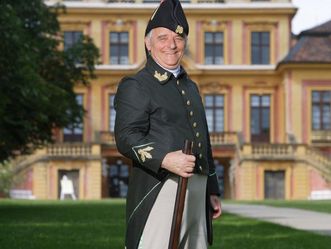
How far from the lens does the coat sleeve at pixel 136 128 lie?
509 cm

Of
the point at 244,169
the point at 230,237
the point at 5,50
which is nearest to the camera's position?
the point at 230,237

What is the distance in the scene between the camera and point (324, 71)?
2016 inches

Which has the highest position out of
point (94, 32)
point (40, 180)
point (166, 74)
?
point (94, 32)

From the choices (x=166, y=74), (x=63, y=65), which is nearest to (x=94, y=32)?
(x=63, y=65)

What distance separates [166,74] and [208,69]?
4753 cm

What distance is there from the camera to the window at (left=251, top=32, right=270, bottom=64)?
5306 cm

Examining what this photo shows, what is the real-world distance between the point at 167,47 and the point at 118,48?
48396 millimetres

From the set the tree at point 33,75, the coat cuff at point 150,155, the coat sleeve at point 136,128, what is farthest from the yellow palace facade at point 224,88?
the coat cuff at point 150,155

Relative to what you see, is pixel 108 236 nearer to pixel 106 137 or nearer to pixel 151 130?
pixel 151 130

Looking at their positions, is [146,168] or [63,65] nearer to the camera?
[146,168]

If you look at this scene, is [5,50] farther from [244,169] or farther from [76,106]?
[244,169]

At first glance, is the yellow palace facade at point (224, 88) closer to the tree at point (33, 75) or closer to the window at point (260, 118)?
the window at point (260, 118)

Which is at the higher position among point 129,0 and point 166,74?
point 129,0

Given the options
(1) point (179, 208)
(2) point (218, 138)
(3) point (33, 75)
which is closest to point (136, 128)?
(1) point (179, 208)
